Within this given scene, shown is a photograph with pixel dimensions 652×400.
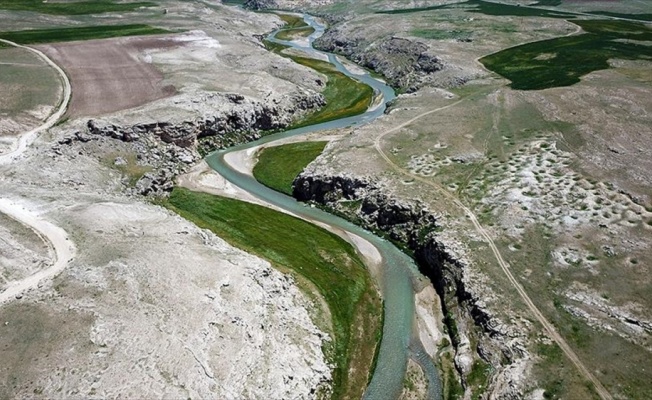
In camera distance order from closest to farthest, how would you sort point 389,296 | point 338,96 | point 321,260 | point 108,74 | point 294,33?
point 389,296 < point 321,260 < point 108,74 < point 338,96 < point 294,33

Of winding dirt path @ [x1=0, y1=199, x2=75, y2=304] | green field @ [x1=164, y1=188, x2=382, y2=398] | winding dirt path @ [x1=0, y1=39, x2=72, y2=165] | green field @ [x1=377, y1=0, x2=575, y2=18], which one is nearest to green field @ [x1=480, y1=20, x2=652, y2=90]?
green field @ [x1=377, y1=0, x2=575, y2=18]

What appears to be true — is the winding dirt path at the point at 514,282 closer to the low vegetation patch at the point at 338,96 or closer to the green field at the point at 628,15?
the low vegetation patch at the point at 338,96

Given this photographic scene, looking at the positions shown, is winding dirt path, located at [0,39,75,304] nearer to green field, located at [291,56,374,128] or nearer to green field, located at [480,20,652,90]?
green field, located at [291,56,374,128]

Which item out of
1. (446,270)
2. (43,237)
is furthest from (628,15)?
(43,237)

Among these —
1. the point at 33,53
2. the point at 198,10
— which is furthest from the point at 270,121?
the point at 198,10

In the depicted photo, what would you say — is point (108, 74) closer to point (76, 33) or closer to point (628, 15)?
point (76, 33)

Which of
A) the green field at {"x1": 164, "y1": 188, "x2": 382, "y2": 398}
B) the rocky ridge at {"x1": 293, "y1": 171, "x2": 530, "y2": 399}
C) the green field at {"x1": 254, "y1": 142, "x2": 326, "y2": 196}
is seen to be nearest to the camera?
the rocky ridge at {"x1": 293, "y1": 171, "x2": 530, "y2": 399}

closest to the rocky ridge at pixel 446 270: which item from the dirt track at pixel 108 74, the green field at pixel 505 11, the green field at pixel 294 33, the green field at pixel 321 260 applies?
the green field at pixel 321 260
